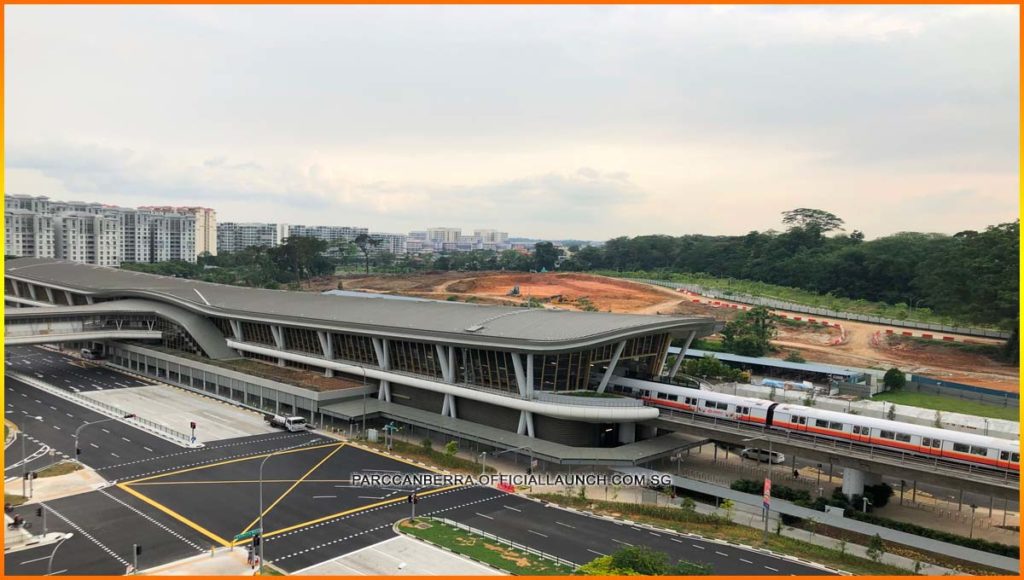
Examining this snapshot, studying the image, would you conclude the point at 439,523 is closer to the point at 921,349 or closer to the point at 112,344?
the point at 112,344

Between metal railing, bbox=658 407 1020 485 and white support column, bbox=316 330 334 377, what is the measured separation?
35.3 meters

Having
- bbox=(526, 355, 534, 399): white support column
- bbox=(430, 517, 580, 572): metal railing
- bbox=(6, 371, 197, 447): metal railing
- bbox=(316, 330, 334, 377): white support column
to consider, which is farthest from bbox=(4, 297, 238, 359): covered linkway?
bbox=(430, 517, 580, 572): metal railing

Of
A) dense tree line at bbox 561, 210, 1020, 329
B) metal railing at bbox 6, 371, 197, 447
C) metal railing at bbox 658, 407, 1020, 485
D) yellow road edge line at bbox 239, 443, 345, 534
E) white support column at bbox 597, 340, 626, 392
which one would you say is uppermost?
dense tree line at bbox 561, 210, 1020, 329

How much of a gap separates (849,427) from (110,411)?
62.9 meters

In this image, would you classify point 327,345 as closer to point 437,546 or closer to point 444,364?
point 444,364

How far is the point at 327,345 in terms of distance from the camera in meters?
72.4

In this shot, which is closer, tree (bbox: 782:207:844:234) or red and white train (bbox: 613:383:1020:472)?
red and white train (bbox: 613:383:1020:472)

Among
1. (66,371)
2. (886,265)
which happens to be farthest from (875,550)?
(886,265)

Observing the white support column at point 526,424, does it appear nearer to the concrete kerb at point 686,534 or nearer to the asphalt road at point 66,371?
the concrete kerb at point 686,534

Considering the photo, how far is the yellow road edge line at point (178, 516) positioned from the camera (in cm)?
3827

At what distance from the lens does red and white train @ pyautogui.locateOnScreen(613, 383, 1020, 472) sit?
134 ft

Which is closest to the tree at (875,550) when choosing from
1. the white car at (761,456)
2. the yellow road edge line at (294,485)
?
the white car at (761,456)

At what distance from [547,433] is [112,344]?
6627 centimetres

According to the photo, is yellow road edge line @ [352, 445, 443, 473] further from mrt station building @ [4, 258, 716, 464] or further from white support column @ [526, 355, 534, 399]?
white support column @ [526, 355, 534, 399]
